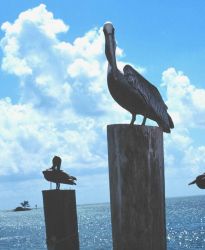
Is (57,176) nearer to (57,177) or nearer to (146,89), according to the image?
(57,177)

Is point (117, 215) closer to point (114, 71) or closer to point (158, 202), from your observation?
point (158, 202)

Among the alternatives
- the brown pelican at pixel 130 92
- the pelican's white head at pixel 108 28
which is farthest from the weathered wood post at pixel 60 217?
the pelican's white head at pixel 108 28

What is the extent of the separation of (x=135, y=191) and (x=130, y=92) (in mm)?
1290

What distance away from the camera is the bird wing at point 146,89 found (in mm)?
5262

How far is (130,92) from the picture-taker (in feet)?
16.7

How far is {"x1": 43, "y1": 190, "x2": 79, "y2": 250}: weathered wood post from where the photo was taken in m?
8.58

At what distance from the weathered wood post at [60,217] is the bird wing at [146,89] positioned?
334 centimetres

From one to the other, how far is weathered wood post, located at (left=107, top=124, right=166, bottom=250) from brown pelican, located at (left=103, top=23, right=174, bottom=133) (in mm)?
666

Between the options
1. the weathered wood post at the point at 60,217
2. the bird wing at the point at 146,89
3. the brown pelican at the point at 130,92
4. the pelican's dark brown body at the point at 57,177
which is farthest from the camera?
the pelican's dark brown body at the point at 57,177

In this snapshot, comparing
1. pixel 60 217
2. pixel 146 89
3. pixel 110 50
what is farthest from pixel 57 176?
pixel 110 50

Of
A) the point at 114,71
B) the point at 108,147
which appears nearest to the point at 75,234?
the point at 114,71

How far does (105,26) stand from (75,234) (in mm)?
4676

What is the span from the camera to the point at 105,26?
490cm

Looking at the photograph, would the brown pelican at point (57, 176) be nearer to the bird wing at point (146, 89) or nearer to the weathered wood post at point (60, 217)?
the weathered wood post at point (60, 217)
